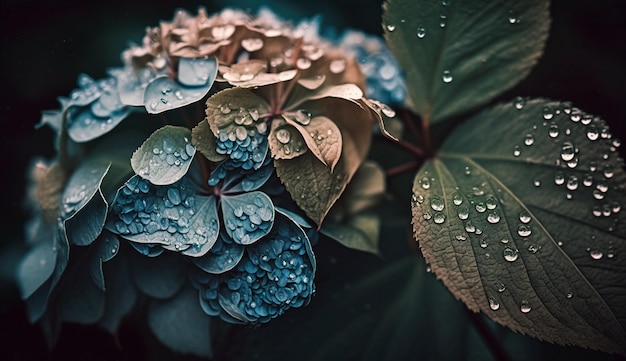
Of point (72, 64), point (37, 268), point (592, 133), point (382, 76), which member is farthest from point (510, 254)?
point (72, 64)

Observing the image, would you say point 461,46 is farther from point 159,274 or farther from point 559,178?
point 159,274

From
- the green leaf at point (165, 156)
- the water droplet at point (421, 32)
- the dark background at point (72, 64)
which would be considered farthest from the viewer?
the dark background at point (72, 64)

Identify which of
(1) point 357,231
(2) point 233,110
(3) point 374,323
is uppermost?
(2) point 233,110

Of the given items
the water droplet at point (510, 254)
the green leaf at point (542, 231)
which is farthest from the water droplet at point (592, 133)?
the water droplet at point (510, 254)

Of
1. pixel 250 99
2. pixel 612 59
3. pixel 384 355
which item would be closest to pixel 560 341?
pixel 384 355

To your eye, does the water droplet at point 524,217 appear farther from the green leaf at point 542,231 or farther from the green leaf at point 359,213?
the green leaf at point 359,213

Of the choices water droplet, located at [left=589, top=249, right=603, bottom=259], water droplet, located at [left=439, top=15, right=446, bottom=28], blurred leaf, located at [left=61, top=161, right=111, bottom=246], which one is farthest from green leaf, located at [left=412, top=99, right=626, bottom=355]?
blurred leaf, located at [left=61, top=161, right=111, bottom=246]

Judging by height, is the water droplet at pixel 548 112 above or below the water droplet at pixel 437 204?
above

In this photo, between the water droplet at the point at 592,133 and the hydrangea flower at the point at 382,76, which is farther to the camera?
the hydrangea flower at the point at 382,76
